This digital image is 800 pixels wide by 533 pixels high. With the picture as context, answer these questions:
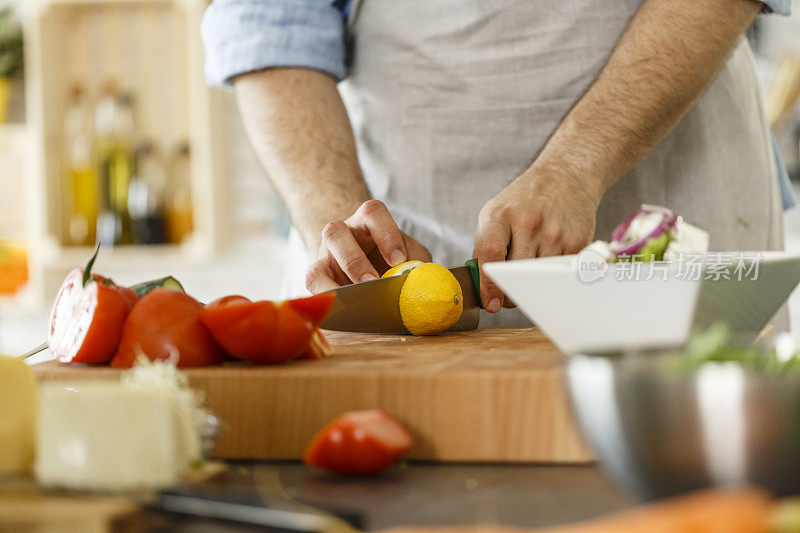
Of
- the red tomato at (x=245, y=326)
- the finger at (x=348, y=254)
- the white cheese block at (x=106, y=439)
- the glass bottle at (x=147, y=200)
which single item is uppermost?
the glass bottle at (x=147, y=200)

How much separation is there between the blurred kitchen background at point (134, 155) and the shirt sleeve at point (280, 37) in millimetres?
1323

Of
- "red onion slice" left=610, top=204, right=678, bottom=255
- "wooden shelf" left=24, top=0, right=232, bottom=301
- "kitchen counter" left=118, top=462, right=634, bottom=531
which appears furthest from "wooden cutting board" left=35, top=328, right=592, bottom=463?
"wooden shelf" left=24, top=0, right=232, bottom=301

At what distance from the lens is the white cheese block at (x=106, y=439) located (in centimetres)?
52

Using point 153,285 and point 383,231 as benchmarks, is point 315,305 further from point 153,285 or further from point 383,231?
point 383,231

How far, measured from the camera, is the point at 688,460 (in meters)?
0.44

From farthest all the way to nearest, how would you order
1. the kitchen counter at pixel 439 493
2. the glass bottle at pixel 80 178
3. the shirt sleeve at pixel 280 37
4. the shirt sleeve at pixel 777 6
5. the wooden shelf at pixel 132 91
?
the glass bottle at pixel 80 178, the wooden shelf at pixel 132 91, the shirt sleeve at pixel 280 37, the shirt sleeve at pixel 777 6, the kitchen counter at pixel 439 493

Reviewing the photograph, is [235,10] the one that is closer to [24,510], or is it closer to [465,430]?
[465,430]

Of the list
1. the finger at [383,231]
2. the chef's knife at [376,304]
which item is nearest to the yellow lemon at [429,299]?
the chef's knife at [376,304]

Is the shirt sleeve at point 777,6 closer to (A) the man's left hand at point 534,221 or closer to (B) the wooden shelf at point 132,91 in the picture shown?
(A) the man's left hand at point 534,221

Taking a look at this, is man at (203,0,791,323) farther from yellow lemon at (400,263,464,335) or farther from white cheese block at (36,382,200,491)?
white cheese block at (36,382,200,491)

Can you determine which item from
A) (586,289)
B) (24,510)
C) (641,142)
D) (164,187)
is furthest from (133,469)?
(164,187)

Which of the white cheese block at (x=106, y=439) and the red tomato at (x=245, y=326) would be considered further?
the red tomato at (x=245, y=326)

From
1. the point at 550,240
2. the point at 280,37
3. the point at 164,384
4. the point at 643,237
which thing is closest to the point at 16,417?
the point at 164,384

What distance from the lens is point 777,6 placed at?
1.40 metres
